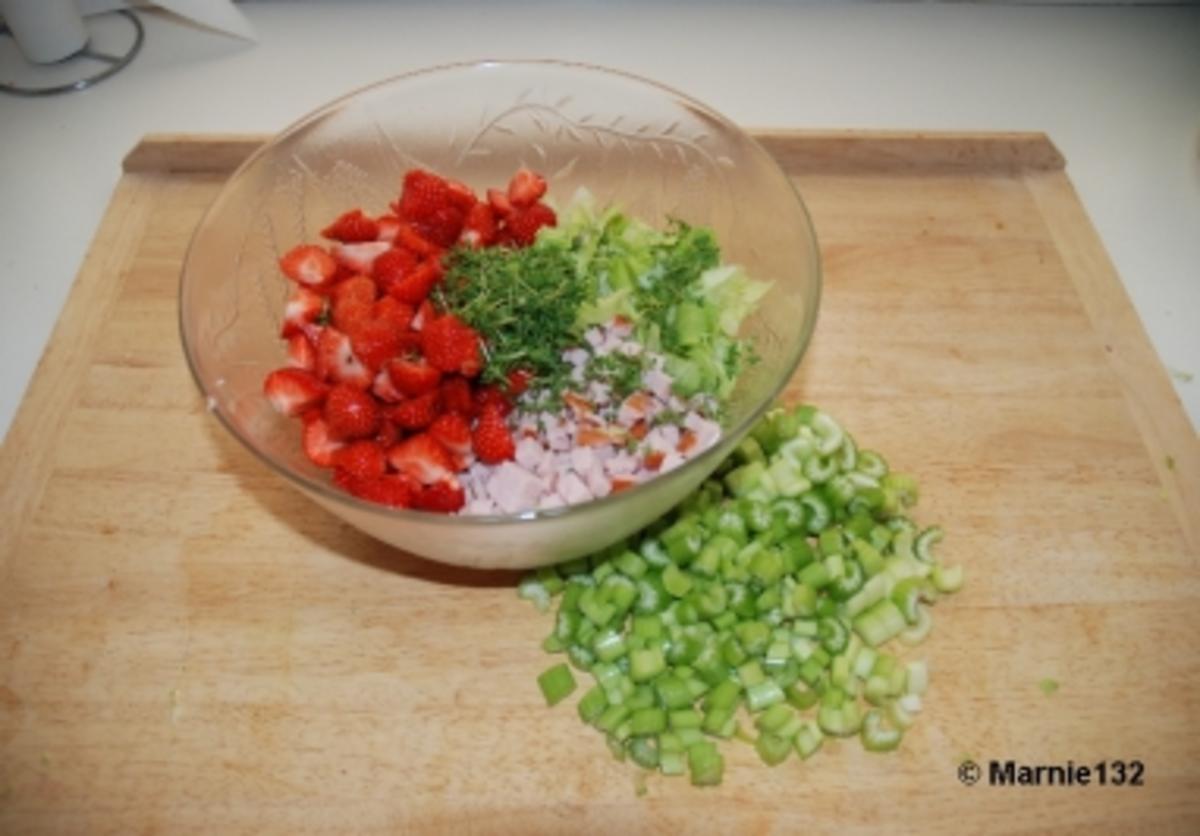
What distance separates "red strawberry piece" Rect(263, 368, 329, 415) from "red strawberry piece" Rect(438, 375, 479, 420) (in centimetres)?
14

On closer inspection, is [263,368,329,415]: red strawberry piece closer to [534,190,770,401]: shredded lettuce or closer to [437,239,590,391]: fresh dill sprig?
[437,239,590,391]: fresh dill sprig

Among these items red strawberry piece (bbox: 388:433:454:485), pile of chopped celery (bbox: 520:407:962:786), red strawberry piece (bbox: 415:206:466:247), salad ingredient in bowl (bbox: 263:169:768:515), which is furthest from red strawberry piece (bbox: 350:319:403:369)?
pile of chopped celery (bbox: 520:407:962:786)

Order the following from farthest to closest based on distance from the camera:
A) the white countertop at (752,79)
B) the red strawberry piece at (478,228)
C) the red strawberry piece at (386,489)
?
the white countertop at (752,79)
the red strawberry piece at (478,228)
the red strawberry piece at (386,489)

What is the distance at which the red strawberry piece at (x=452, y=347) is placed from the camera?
3.95ft

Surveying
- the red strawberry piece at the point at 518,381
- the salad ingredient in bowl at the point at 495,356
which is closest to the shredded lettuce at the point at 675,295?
the salad ingredient in bowl at the point at 495,356

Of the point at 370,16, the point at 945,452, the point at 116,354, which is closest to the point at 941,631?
the point at 945,452

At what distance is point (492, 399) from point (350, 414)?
17 centimetres

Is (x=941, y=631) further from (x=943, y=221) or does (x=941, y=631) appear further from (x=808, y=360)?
(x=943, y=221)

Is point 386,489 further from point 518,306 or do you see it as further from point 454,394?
point 518,306

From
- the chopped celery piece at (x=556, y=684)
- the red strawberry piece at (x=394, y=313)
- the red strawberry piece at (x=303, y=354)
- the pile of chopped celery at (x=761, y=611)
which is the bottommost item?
the chopped celery piece at (x=556, y=684)

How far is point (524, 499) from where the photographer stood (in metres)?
1.21

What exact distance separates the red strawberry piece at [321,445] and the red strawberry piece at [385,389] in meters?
0.07

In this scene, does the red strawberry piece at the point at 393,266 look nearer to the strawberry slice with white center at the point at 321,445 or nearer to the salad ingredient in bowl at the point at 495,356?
the salad ingredient in bowl at the point at 495,356

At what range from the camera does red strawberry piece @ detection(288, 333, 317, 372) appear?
1296mm
